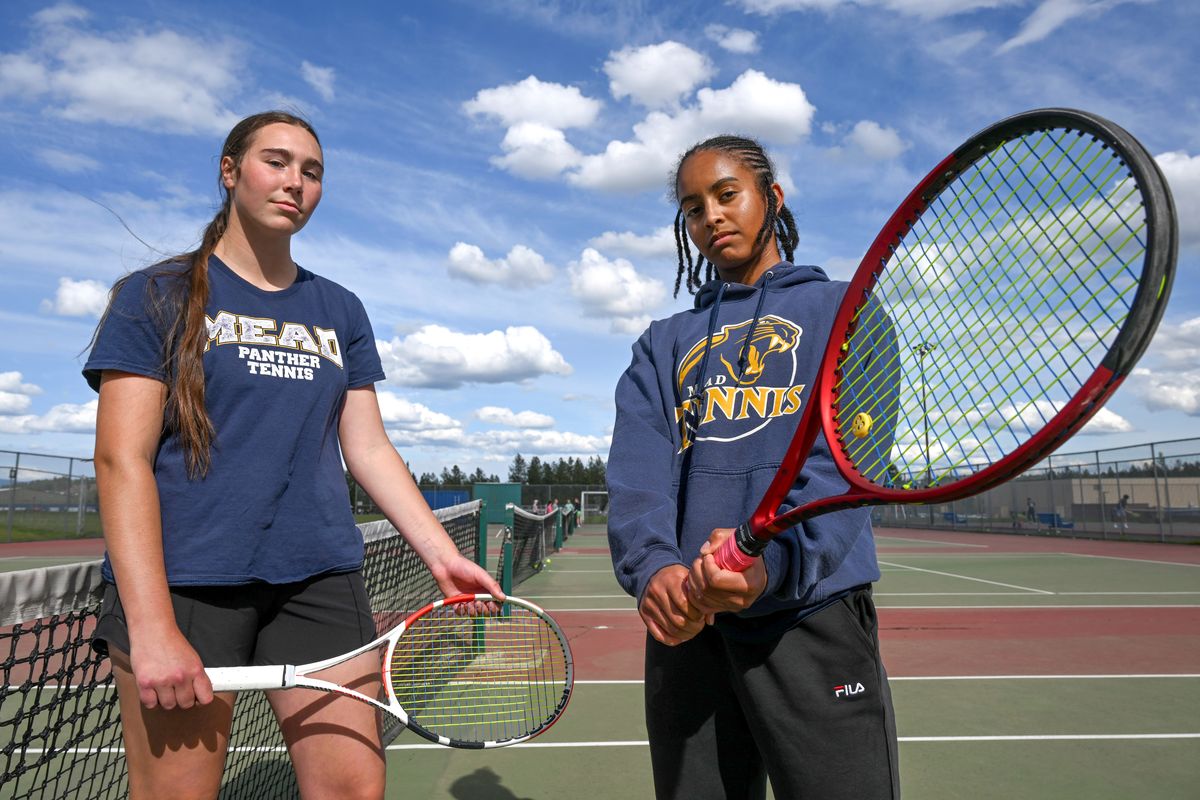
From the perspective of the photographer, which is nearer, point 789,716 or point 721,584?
point 721,584

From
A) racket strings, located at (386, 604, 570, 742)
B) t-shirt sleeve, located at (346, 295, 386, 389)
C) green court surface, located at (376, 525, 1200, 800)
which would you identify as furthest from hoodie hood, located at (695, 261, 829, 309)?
green court surface, located at (376, 525, 1200, 800)

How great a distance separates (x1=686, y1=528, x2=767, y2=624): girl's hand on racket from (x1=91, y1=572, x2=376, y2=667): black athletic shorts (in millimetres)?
881

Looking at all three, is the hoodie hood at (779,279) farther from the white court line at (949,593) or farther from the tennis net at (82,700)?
the white court line at (949,593)

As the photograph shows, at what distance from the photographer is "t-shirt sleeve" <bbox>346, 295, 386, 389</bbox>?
89.7 inches

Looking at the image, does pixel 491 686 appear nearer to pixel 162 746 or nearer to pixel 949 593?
pixel 162 746

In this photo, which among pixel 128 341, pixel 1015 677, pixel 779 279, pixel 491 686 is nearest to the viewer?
pixel 128 341

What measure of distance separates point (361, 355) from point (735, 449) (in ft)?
3.30

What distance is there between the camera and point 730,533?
166cm

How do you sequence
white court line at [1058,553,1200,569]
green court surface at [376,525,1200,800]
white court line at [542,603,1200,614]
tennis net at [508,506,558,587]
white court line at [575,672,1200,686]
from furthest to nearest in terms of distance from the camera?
white court line at [1058,553,1200,569] < tennis net at [508,506,558,587] < white court line at [542,603,1200,614] < white court line at [575,672,1200,686] < green court surface at [376,525,1200,800]

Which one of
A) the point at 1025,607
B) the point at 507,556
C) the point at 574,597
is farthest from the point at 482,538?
the point at 1025,607

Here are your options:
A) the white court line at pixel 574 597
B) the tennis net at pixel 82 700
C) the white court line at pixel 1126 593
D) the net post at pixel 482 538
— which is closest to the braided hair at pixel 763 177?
the tennis net at pixel 82 700

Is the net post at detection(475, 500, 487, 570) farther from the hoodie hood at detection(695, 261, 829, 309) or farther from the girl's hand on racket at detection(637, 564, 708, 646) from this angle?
the girl's hand on racket at detection(637, 564, 708, 646)

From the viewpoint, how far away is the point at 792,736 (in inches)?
67.7

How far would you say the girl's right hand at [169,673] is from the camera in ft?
5.40
